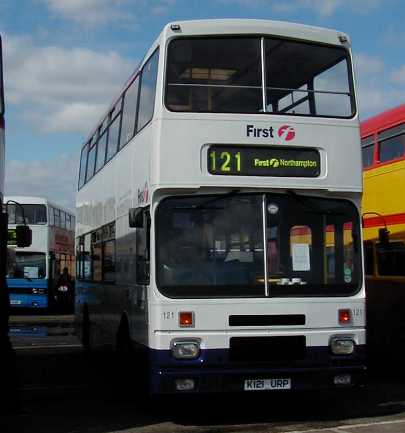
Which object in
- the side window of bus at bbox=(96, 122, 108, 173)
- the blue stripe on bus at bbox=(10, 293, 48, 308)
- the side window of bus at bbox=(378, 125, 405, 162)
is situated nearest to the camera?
the side window of bus at bbox=(378, 125, 405, 162)

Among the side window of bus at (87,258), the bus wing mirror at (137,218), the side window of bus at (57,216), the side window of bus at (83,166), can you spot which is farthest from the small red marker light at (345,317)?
the side window of bus at (57,216)

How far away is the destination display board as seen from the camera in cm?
931

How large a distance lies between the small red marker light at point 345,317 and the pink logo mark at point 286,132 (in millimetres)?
2055

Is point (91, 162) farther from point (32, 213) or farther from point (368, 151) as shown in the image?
point (32, 213)

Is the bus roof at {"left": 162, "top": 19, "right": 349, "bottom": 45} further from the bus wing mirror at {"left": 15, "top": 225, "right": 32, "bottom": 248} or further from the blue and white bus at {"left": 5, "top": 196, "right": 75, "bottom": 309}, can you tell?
the blue and white bus at {"left": 5, "top": 196, "right": 75, "bottom": 309}

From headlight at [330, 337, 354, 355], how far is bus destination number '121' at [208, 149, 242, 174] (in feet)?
7.17

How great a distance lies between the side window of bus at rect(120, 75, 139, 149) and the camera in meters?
11.2

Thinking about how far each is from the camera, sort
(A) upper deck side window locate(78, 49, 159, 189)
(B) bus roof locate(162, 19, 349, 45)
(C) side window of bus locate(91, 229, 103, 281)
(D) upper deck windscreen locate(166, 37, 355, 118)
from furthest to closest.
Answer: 1. (C) side window of bus locate(91, 229, 103, 281)
2. (A) upper deck side window locate(78, 49, 159, 189)
3. (B) bus roof locate(162, 19, 349, 45)
4. (D) upper deck windscreen locate(166, 37, 355, 118)

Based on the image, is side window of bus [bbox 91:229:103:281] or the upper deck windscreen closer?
the upper deck windscreen

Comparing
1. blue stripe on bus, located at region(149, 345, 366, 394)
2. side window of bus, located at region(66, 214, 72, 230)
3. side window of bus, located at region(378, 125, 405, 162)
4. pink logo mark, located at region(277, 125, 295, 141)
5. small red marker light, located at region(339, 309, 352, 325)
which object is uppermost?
side window of bus, located at region(66, 214, 72, 230)

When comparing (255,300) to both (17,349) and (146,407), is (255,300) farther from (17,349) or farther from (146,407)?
(17,349)

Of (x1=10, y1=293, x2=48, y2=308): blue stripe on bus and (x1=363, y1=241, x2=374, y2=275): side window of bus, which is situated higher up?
(x1=363, y1=241, x2=374, y2=275): side window of bus

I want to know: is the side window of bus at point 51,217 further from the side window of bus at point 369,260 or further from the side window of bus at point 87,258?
the side window of bus at point 369,260

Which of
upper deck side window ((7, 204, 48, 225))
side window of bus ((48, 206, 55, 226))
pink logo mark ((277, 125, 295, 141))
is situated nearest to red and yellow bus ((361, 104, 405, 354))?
pink logo mark ((277, 125, 295, 141))
